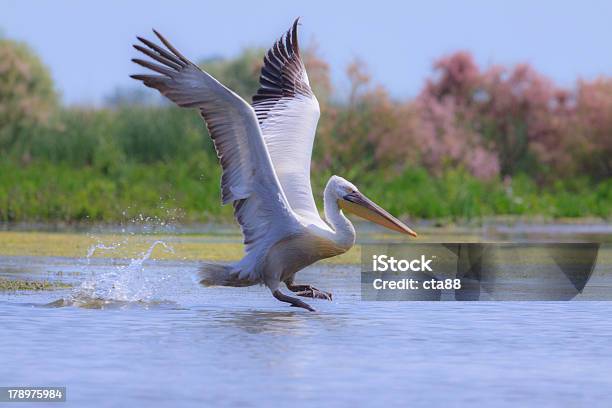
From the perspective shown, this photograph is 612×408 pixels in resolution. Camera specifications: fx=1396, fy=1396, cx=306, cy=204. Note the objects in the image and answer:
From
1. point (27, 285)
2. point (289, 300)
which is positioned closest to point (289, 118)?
point (289, 300)

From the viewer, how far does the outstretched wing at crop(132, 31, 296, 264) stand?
8.08m

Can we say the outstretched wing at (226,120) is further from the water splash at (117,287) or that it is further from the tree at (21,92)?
the tree at (21,92)

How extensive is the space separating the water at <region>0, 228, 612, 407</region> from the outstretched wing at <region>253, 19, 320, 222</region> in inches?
31.9

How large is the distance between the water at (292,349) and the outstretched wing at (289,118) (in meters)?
0.81

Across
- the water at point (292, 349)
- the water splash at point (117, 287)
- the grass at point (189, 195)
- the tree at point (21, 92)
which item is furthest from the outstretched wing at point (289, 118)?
the tree at point (21, 92)

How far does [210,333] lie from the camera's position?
25.3 feet

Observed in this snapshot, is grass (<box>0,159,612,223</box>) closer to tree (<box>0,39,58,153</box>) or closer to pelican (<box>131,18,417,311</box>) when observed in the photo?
tree (<box>0,39,58,153</box>)

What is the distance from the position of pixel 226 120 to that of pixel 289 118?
4.62ft

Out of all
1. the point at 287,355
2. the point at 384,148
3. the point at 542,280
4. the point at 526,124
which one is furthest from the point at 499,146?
the point at 287,355

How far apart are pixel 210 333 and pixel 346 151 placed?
55.0ft

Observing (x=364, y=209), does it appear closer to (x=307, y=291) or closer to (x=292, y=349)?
(x=307, y=291)

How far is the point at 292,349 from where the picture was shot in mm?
7168

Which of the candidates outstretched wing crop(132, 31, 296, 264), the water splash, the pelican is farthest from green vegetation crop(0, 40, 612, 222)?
outstretched wing crop(132, 31, 296, 264)

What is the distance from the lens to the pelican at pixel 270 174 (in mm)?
8156
